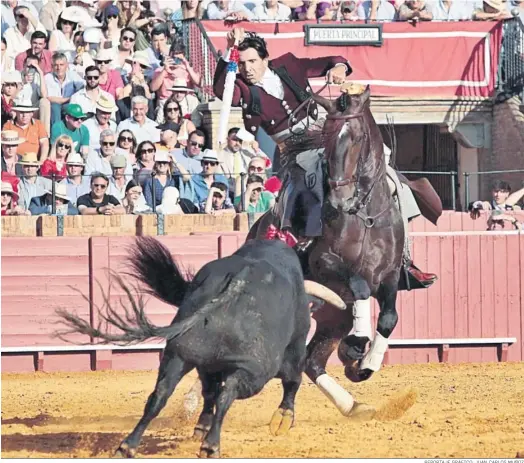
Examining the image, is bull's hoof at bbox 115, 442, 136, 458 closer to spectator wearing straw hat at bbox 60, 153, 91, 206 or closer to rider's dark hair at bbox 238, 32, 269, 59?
rider's dark hair at bbox 238, 32, 269, 59

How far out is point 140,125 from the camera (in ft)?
41.0

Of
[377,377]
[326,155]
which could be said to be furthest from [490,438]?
[377,377]

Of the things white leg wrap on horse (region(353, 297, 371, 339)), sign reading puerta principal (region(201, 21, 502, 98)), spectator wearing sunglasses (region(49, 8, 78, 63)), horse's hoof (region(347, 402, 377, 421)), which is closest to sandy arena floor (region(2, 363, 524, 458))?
horse's hoof (region(347, 402, 377, 421))

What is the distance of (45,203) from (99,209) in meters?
0.48

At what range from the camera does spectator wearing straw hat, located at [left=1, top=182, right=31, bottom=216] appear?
11366mm

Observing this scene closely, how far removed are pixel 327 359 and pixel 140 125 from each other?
16.8ft

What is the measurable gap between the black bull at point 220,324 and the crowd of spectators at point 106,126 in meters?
5.20

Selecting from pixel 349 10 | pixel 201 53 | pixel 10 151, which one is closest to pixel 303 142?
pixel 10 151

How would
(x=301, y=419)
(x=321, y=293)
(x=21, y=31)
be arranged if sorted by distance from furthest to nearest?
(x=21, y=31)
(x=301, y=419)
(x=321, y=293)

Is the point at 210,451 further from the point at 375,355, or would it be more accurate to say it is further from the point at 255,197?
the point at 255,197

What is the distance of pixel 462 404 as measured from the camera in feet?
29.9

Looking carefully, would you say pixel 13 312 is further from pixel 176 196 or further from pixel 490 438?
pixel 490 438

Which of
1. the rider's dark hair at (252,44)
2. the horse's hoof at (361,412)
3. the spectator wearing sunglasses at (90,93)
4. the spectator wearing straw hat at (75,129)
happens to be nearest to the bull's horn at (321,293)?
the horse's hoof at (361,412)

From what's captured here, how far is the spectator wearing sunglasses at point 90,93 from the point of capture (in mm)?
12406
